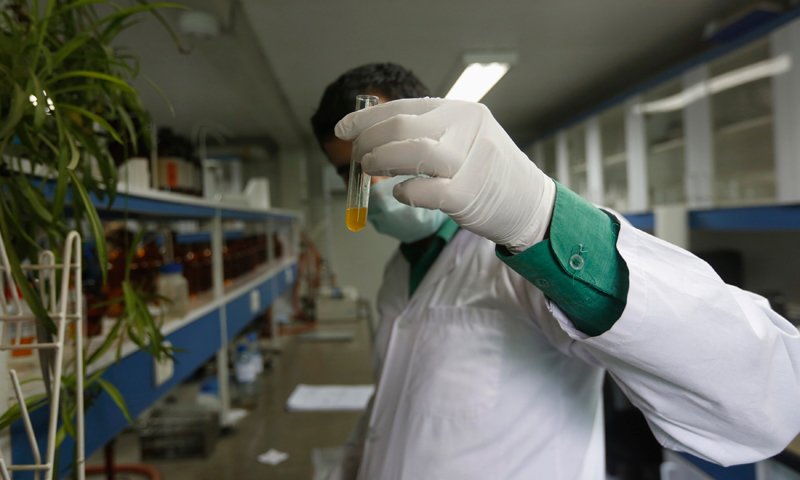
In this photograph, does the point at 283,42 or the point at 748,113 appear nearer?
the point at 748,113

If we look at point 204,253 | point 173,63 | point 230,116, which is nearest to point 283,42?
point 173,63

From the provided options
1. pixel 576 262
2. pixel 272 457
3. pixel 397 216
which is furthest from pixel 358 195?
pixel 272 457

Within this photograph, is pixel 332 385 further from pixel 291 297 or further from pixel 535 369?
pixel 291 297

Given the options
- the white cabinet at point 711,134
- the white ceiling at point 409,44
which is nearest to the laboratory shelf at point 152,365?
the white ceiling at point 409,44

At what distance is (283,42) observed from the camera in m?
2.70

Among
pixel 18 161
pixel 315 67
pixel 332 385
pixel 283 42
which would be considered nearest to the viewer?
pixel 18 161

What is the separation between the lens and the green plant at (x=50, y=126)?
58 cm

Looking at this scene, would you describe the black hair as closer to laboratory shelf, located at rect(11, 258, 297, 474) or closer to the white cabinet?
laboratory shelf, located at rect(11, 258, 297, 474)

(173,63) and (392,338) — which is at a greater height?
(173,63)

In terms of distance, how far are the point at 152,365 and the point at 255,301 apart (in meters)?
1.37

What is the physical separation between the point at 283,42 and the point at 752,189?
2.64 m

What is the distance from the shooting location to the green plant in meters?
0.58

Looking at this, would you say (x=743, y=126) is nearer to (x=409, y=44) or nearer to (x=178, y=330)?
(x=409, y=44)

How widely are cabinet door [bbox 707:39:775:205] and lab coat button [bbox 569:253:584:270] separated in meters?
2.43
